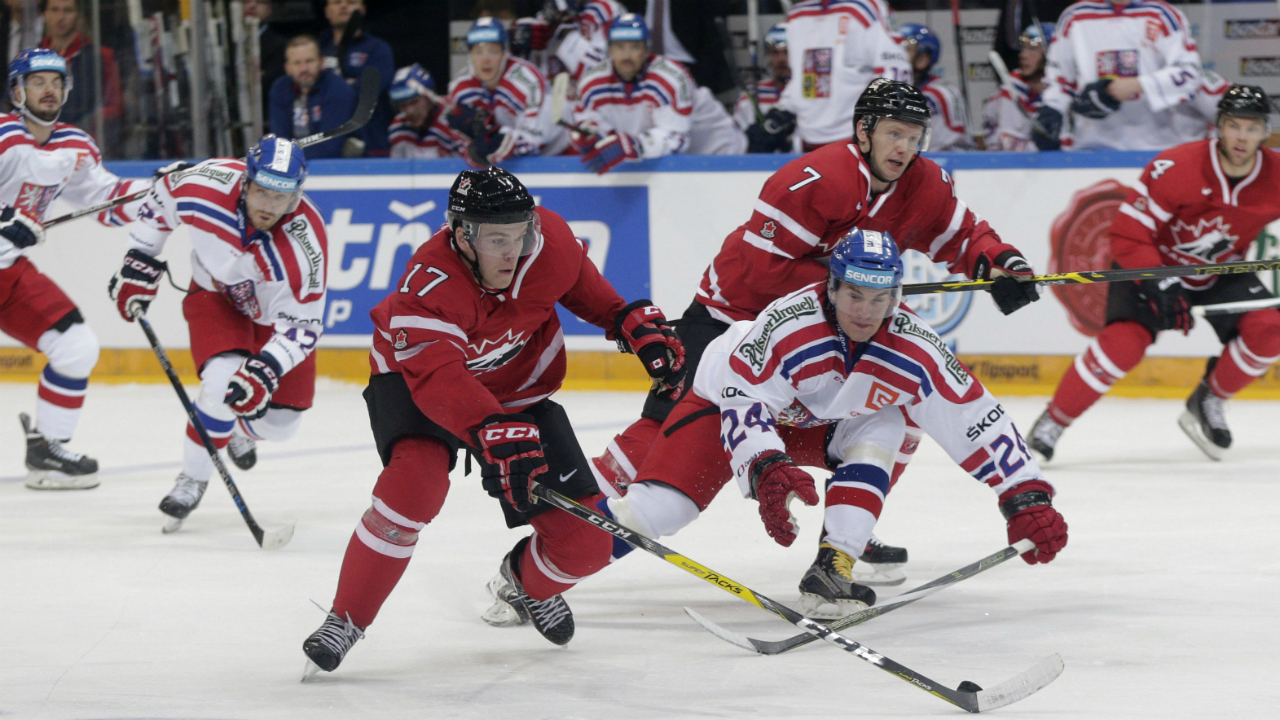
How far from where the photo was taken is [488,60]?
23.2 feet

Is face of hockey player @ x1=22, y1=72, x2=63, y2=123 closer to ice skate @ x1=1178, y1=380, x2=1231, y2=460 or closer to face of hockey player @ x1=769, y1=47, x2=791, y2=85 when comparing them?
face of hockey player @ x1=769, y1=47, x2=791, y2=85

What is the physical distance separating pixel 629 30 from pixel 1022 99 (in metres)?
1.93

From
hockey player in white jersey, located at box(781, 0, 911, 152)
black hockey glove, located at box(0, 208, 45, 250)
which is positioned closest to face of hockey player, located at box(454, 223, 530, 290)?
black hockey glove, located at box(0, 208, 45, 250)

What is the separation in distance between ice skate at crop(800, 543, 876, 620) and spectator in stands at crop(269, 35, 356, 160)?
14.7 feet

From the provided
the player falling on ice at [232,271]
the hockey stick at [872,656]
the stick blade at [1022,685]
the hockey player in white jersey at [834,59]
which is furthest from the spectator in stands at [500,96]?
the stick blade at [1022,685]

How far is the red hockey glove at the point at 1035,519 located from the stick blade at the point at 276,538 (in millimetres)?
2079

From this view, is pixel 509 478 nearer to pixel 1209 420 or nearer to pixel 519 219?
pixel 519 219

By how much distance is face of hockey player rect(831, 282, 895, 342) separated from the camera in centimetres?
299

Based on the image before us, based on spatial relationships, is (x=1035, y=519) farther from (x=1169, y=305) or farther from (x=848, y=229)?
(x=1169, y=305)

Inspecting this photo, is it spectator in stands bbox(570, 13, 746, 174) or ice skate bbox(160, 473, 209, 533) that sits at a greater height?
spectator in stands bbox(570, 13, 746, 174)

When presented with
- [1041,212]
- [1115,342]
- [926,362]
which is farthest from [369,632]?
[1041,212]

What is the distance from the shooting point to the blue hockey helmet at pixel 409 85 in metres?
7.36

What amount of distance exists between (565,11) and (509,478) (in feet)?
16.7

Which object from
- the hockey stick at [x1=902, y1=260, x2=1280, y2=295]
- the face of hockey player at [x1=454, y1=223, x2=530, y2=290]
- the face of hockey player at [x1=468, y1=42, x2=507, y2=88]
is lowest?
the hockey stick at [x1=902, y1=260, x2=1280, y2=295]
